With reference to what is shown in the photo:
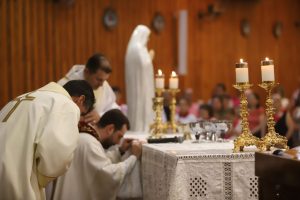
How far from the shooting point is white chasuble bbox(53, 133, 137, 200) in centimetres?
499

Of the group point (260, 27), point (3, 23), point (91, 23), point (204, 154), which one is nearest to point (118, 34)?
point (91, 23)

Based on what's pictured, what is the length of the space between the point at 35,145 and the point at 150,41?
31.1ft

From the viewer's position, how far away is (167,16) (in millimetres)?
13695

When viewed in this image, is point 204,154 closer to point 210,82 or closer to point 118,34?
point 118,34

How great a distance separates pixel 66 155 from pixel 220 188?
1.19 metres

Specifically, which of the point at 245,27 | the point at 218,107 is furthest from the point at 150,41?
the point at 245,27

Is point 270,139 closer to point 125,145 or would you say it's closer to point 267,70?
point 267,70

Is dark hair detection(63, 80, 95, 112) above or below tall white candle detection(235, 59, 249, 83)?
below

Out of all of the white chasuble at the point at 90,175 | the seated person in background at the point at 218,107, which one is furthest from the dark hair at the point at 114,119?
the seated person in background at the point at 218,107

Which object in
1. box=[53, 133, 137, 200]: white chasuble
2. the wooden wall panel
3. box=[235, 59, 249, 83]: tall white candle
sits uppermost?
the wooden wall panel

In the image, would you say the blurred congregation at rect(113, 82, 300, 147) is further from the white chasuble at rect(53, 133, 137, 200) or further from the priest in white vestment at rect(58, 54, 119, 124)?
the white chasuble at rect(53, 133, 137, 200)

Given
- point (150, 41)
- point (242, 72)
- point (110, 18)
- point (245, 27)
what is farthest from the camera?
point (245, 27)

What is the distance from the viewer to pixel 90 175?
16.6 feet

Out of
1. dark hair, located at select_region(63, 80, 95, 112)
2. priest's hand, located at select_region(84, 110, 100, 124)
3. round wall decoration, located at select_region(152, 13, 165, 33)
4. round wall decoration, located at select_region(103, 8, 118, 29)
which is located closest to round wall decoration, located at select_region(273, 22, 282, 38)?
round wall decoration, located at select_region(152, 13, 165, 33)
